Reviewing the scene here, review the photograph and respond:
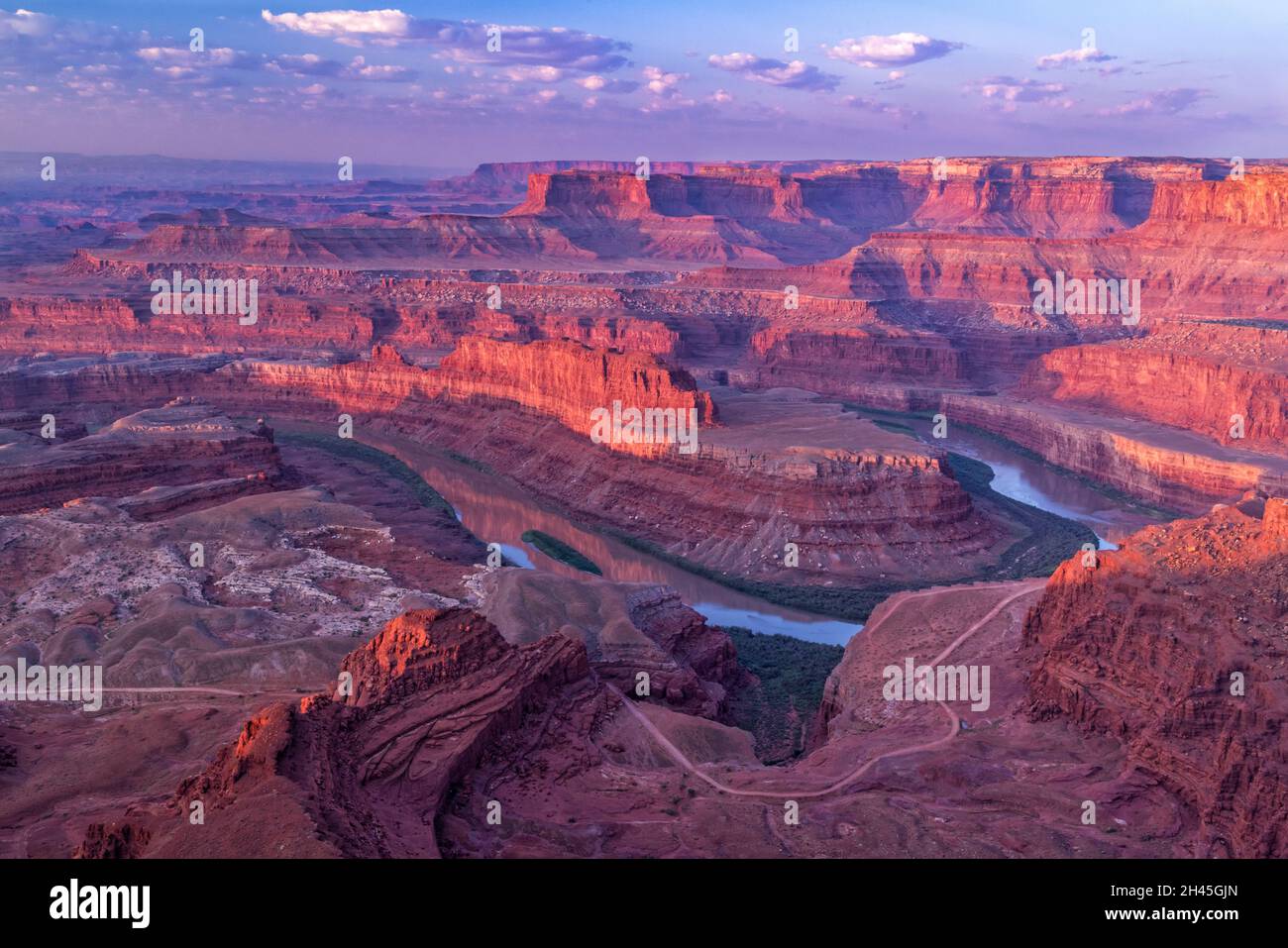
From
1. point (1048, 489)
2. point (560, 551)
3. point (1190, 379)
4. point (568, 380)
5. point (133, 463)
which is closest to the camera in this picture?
point (560, 551)

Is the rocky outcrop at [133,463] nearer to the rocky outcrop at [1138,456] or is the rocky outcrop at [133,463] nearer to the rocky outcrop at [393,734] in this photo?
the rocky outcrop at [393,734]

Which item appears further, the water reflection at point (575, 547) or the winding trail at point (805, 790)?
the water reflection at point (575, 547)

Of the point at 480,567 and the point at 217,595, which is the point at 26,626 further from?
the point at 480,567

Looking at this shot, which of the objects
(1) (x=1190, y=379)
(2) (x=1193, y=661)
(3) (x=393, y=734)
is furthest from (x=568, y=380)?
(2) (x=1193, y=661)

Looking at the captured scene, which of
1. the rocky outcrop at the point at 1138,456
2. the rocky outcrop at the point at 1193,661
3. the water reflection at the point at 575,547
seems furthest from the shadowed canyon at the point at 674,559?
the water reflection at the point at 575,547

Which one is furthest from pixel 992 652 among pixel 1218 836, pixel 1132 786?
pixel 1218 836

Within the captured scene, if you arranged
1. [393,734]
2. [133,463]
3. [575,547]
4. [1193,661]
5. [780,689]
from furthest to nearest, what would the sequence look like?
[133,463] → [575,547] → [780,689] → [1193,661] → [393,734]

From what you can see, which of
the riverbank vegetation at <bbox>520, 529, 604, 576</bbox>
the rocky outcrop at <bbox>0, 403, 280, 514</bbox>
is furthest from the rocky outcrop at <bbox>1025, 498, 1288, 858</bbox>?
the rocky outcrop at <bbox>0, 403, 280, 514</bbox>

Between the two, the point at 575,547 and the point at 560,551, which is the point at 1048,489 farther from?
the point at 560,551
